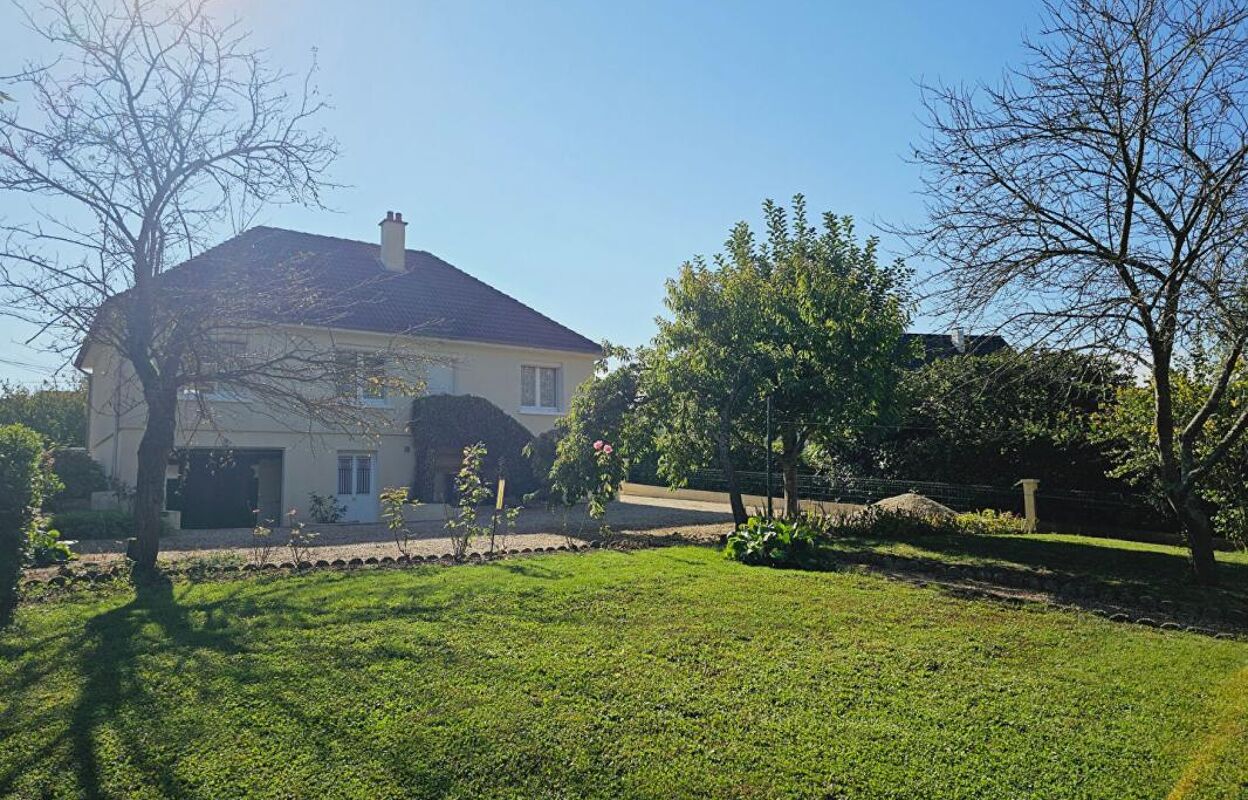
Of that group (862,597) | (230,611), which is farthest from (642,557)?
(230,611)

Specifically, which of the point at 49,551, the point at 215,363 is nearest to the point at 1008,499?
the point at 215,363

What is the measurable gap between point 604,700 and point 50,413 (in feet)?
102

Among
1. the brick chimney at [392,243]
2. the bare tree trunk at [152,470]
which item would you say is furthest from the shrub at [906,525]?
the brick chimney at [392,243]

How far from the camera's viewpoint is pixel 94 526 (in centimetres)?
1471

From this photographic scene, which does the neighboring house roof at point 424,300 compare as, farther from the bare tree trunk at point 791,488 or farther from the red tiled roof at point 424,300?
the bare tree trunk at point 791,488

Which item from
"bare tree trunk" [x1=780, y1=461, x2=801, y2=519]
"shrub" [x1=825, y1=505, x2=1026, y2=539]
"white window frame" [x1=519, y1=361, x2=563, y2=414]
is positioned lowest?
"shrub" [x1=825, y1=505, x2=1026, y2=539]

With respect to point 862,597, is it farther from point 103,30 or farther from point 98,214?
point 103,30

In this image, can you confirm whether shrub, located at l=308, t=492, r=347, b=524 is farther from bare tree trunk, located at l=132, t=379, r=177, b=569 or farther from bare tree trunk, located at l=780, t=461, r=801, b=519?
bare tree trunk, located at l=780, t=461, r=801, b=519

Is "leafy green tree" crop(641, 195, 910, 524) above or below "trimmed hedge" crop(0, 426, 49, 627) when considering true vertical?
above

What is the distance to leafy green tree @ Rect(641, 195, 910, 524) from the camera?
516 inches

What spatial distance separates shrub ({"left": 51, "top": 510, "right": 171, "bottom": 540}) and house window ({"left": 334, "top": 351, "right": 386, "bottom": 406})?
6651 mm

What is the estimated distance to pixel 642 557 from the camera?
10820mm

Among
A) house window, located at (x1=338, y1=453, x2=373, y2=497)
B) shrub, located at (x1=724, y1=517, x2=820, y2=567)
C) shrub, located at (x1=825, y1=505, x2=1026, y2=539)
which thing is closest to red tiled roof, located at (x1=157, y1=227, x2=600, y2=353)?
house window, located at (x1=338, y1=453, x2=373, y2=497)

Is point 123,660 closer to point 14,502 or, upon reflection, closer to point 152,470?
point 14,502
